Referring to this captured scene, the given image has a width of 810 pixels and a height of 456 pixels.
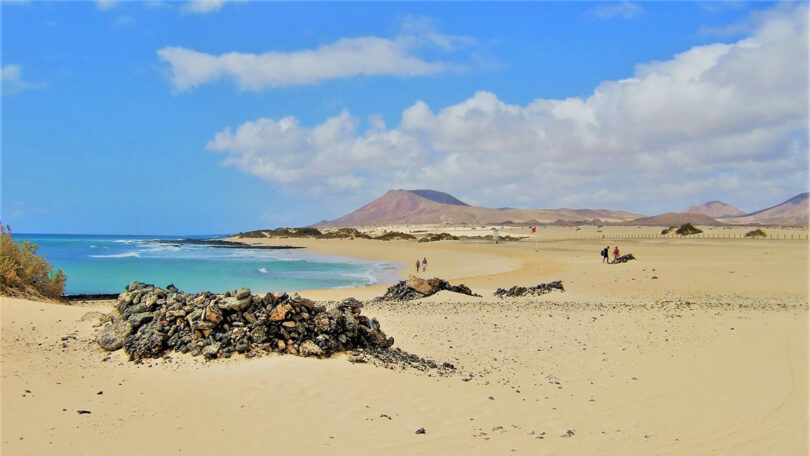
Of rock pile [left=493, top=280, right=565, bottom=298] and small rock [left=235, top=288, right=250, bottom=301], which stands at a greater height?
small rock [left=235, top=288, right=250, bottom=301]

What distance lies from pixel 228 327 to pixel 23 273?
9338mm

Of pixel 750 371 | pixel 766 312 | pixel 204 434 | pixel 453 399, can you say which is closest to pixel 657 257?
pixel 766 312

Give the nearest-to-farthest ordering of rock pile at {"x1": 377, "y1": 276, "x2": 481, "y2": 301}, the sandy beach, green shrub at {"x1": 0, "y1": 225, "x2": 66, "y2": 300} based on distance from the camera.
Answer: the sandy beach
green shrub at {"x1": 0, "y1": 225, "x2": 66, "y2": 300}
rock pile at {"x1": 377, "y1": 276, "x2": 481, "y2": 301}

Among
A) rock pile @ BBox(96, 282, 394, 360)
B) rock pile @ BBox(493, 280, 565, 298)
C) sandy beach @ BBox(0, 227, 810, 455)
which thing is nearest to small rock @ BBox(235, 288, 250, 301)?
rock pile @ BBox(96, 282, 394, 360)

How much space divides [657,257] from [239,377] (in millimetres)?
36717

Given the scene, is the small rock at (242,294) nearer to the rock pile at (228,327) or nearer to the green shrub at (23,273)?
the rock pile at (228,327)

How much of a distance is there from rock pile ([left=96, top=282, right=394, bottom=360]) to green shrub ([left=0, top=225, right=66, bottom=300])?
19.4 ft

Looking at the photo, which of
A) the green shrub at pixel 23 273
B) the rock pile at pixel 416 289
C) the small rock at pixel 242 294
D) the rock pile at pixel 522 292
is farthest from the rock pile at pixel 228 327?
the rock pile at pixel 522 292

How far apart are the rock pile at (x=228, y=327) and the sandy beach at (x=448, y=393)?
29 cm

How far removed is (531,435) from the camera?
6.24 m

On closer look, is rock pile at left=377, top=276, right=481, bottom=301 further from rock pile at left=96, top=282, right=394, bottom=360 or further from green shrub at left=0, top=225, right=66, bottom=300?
green shrub at left=0, top=225, right=66, bottom=300

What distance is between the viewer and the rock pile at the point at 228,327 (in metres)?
8.70

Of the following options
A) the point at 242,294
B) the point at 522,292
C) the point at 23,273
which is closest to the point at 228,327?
the point at 242,294

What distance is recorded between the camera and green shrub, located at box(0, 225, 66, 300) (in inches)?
526
